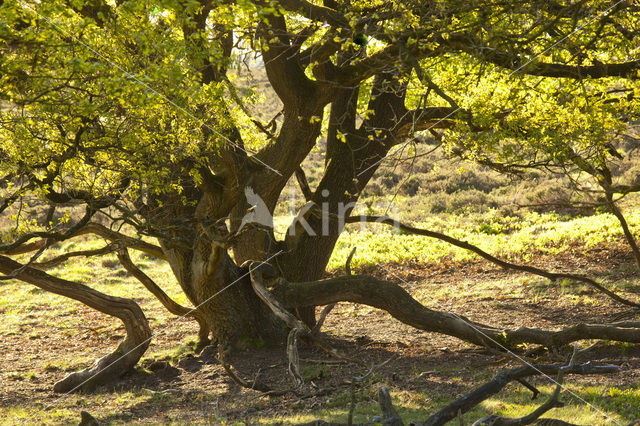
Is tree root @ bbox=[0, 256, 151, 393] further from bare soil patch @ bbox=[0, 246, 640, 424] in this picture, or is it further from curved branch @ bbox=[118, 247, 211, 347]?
curved branch @ bbox=[118, 247, 211, 347]

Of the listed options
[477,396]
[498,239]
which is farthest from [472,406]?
[498,239]

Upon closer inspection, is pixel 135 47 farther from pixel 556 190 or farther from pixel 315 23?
pixel 556 190

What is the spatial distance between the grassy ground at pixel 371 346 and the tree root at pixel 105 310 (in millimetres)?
269

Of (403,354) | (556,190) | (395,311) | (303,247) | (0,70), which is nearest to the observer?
(0,70)

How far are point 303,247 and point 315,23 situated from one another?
3.79m

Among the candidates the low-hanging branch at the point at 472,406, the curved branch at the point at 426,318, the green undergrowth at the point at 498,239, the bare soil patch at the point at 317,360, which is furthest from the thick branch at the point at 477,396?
the green undergrowth at the point at 498,239

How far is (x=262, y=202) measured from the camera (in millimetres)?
9609

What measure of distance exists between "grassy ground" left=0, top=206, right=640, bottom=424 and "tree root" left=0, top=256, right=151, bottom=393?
0.88ft

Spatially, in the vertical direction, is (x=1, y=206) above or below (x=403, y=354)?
above

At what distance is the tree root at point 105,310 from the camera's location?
28.1ft

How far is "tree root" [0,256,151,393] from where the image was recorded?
858 centimetres

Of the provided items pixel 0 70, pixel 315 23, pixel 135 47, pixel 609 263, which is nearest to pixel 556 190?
pixel 609 263

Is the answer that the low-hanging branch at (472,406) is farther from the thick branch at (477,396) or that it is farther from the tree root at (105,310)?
the tree root at (105,310)

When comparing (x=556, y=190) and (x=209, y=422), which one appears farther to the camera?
(x=556, y=190)
